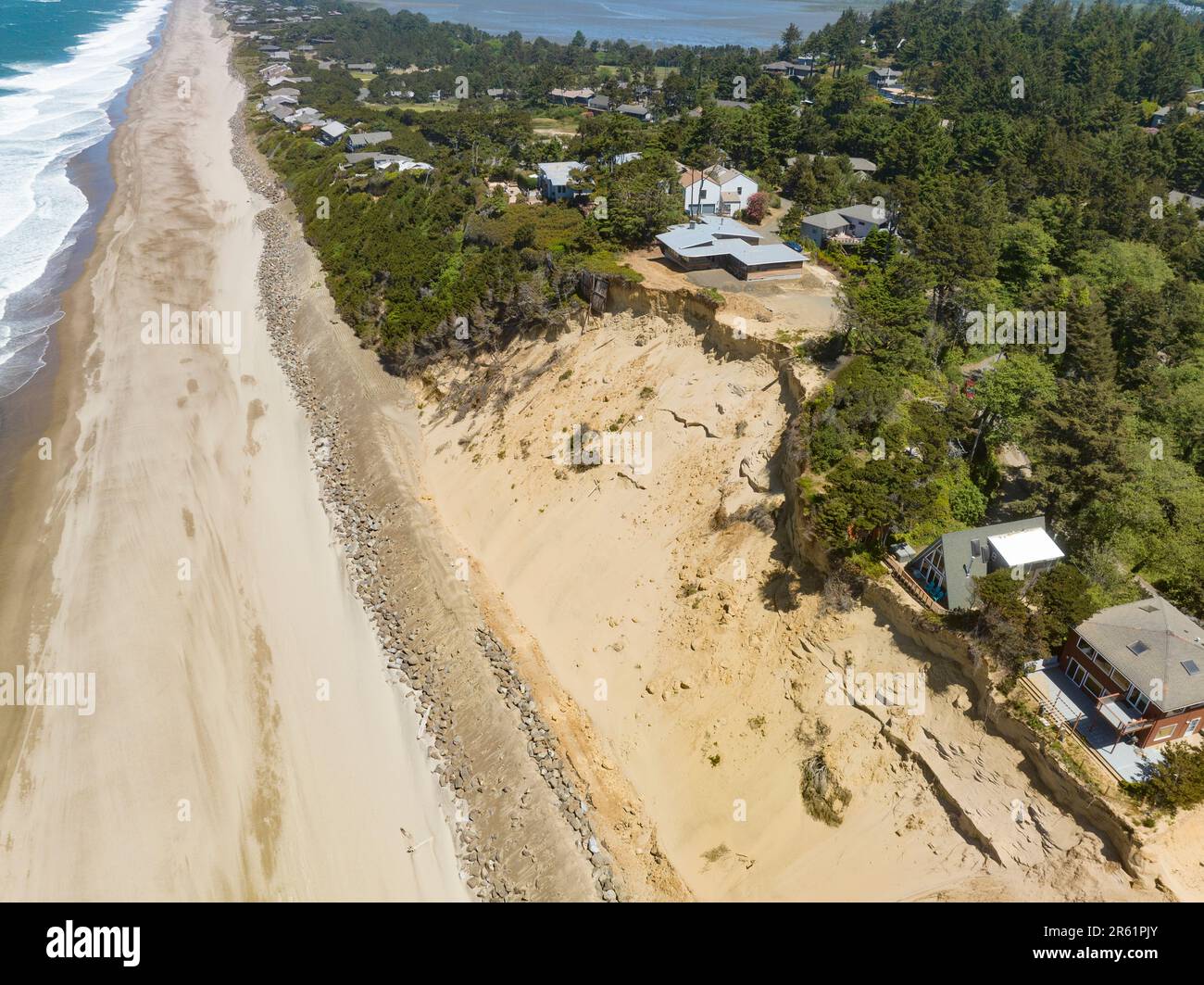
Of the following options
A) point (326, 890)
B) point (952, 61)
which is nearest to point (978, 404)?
point (326, 890)

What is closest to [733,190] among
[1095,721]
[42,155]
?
[1095,721]

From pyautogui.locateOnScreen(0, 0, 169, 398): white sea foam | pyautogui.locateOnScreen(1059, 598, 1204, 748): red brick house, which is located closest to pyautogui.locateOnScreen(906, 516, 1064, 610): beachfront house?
pyautogui.locateOnScreen(1059, 598, 1204, 748): red brick house

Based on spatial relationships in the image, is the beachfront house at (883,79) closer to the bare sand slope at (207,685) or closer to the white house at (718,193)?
the white house at (718,193)

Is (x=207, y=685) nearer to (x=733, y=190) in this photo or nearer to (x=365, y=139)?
(x=733, y=190)

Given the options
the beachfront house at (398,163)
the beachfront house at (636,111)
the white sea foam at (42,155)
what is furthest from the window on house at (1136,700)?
the beachfront house at (636,111)

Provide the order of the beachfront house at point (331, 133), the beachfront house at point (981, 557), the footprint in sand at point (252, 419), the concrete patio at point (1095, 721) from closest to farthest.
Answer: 1. the concrete patio at point (1095, 721)
2. the beachfront house at point (981, 557)
3. the footprint in sand at point (252, 419)
4. the beachfront house at point (331, 133)

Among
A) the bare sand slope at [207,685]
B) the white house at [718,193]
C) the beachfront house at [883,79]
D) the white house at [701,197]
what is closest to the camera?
the bare sand slope at [207,685]

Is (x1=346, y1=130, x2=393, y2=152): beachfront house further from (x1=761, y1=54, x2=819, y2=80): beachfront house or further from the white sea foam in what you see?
(x1=761, y1=54, x2=819, y2=80): beachfront house
